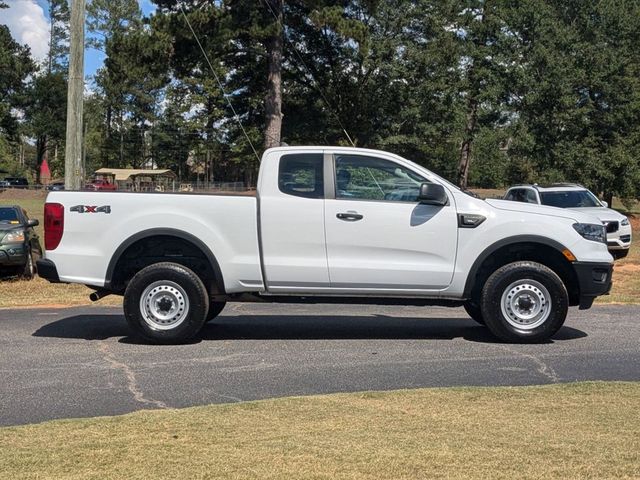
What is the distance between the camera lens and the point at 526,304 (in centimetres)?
767

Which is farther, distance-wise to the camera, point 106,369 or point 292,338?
point 292,338

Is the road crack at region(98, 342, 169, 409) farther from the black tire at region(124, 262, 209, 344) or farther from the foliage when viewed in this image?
the foliage

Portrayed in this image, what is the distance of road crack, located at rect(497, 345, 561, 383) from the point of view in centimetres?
628

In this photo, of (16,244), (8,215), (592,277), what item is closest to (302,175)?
(592,277)

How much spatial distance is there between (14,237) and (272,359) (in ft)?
26.5

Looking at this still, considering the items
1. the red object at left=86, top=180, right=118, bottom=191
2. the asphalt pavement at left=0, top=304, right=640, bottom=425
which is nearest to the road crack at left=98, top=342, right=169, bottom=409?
the asphalt pavement at left=0, top=304, right=640, bottom=425

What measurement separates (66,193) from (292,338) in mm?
2931

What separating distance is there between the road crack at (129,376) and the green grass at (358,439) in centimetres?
40

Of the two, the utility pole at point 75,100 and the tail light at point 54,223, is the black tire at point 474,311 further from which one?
the utility pole at point 75,100

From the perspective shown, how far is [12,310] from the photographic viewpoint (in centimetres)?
1024

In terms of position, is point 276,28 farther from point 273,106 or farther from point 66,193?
point 66,193

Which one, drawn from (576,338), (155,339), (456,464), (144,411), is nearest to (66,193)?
(155,339)

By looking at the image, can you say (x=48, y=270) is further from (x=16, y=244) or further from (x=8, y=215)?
(x=8, y=215)

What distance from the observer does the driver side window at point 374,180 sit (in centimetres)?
762
